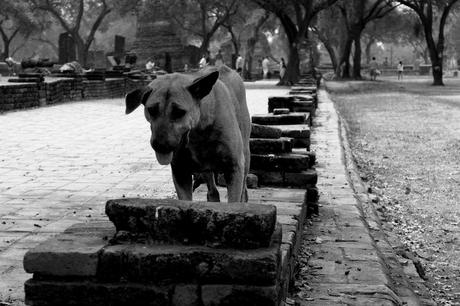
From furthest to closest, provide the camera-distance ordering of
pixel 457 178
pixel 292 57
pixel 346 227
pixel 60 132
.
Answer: pixel 292 57 < pixel 60 132 < pixel 457 178 < pixel 346 227

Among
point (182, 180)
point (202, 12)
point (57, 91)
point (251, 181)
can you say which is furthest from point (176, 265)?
point (202, 12)

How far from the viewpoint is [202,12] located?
44.4 metres

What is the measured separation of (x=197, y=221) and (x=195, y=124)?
1.54ft

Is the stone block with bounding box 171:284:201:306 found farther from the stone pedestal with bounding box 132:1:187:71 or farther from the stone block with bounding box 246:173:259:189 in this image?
the stone pedestal with bounding box 132:1:187:71

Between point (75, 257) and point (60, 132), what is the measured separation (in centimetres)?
961

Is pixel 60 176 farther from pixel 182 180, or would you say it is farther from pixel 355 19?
pixel 355 19

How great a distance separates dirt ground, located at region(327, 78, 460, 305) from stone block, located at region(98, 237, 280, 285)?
1823 mm

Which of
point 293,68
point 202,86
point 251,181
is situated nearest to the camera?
point 202,86

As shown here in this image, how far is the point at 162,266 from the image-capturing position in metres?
2.61

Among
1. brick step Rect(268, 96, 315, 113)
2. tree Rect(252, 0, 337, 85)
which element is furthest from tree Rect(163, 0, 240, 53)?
brick step Rect(268, 96, 315, 113)

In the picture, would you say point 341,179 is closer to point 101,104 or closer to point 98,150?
point 98,150

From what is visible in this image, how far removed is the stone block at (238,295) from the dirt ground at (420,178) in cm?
179

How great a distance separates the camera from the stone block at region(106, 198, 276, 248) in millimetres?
2672

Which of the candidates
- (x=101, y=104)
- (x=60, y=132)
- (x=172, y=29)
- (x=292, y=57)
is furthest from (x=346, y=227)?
(x=172, y=29)
